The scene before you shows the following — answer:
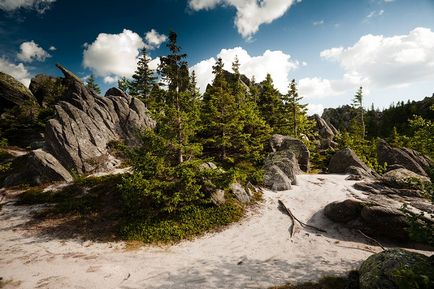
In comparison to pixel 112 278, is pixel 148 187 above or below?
above

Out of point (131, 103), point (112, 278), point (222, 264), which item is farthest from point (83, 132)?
point (222, 264)

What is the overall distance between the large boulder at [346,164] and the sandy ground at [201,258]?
1304cm

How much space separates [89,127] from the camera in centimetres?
2822

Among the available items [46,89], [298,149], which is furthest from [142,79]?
[298,149]

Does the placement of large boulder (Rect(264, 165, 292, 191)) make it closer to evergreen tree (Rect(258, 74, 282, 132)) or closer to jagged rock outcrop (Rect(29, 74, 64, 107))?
evergreen tree (Rect(258, 74, 282, 132))

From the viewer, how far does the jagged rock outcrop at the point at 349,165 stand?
25516mm

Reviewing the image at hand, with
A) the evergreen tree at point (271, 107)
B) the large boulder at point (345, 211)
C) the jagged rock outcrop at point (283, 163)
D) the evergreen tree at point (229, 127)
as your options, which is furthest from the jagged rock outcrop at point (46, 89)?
the large boulder at point (345, 211)

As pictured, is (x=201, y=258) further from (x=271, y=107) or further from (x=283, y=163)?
(x=271, y=107)

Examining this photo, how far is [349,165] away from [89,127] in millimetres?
32068

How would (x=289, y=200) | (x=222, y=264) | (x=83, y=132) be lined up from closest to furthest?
(x=222, y=264) < (x=289, y=200) < (x=83, y=132)

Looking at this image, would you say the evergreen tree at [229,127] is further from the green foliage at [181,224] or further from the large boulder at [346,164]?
the large boulder at [346,164]

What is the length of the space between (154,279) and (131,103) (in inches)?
1200

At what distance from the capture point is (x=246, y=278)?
400 inches

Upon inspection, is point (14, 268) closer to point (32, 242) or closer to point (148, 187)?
point (32, 242)
